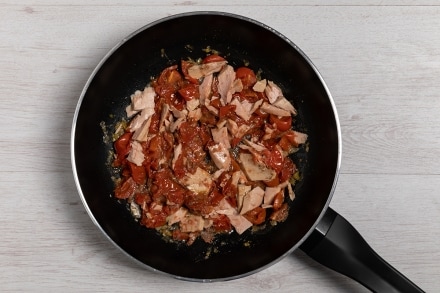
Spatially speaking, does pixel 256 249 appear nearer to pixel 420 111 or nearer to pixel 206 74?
pixel 206 74

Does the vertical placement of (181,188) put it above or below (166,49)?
below

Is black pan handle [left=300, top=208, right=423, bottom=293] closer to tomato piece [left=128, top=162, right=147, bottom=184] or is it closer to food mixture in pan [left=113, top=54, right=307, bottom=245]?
food mixture in pan [left=113, top=54, right=307, bottom=245]

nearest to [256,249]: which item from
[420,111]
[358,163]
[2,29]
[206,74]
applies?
[358,163]

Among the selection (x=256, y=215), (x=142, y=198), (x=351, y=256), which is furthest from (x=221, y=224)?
(x=351, y=256)

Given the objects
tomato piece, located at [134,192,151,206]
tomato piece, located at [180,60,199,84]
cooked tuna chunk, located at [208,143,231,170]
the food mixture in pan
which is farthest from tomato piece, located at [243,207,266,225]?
tomato piece, located at [180,60,199,84]

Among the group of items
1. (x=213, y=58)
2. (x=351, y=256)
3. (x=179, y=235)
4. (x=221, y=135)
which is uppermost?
(x=213, y=58)

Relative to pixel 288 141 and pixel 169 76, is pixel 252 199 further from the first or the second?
pixel 169 76
